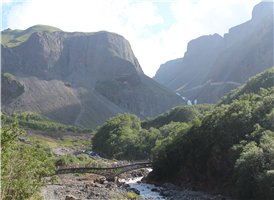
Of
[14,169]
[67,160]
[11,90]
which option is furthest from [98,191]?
[11,90]

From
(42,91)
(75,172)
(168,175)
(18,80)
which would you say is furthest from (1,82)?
(168,175)

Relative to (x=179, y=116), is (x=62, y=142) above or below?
below

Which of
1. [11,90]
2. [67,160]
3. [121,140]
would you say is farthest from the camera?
[11,90]

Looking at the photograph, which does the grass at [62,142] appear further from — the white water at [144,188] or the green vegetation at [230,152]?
the green vegetation at [230,152]

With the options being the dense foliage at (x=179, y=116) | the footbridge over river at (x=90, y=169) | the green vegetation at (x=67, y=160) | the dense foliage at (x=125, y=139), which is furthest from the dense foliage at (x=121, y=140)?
the dense foliage at (x=179, y=116)

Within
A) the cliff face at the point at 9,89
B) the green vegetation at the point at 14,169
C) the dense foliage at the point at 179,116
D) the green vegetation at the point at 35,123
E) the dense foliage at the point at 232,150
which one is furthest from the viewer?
the cliff face at the point at 9,89

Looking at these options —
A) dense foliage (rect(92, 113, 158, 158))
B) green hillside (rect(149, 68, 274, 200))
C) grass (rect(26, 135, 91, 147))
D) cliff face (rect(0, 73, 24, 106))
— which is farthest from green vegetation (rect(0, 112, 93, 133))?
green hillside (rect(149, 68, 274, 200))

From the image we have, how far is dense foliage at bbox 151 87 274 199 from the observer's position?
1229 inches

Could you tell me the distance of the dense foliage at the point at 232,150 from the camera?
31219mm

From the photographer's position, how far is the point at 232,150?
4044 cm

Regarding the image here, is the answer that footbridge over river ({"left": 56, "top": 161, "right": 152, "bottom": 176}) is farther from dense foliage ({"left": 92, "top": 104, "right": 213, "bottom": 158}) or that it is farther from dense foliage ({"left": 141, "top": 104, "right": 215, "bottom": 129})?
dense foliage ({"left": 141, "top": 104, "right": 215, "bottom": 129})

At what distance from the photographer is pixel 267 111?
4341 cm

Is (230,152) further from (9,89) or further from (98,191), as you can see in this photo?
(9,89)

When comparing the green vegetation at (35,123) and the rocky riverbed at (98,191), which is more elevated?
the green vegetation at (35,123)
